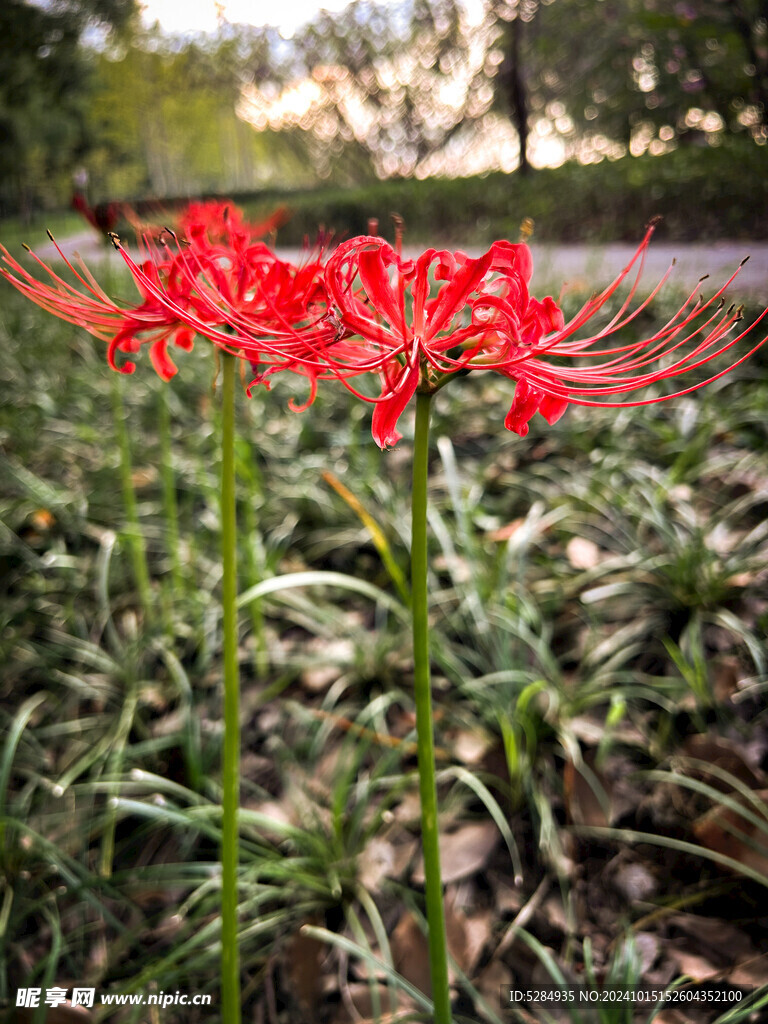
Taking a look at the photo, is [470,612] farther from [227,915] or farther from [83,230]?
[83,230]

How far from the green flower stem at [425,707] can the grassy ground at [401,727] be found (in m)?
0.26

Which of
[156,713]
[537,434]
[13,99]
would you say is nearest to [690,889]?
[156,713]

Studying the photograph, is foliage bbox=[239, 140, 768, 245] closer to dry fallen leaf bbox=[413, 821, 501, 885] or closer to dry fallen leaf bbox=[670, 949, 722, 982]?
dry fallen leaf bbox=[413, 821, 501, 885]

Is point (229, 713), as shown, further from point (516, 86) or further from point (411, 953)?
point (516, 86)

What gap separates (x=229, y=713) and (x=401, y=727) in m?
0.54

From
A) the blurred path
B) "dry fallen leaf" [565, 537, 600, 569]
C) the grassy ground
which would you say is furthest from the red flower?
"dry fallen leaf" [565, 537, 600, 569]

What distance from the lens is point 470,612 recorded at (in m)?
1.07

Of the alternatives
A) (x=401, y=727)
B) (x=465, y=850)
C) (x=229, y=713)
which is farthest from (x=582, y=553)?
(x=229, y=713)

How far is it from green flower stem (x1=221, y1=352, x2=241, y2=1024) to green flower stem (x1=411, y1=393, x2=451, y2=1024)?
0.54 feet

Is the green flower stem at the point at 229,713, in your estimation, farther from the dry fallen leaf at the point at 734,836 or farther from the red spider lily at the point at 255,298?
the dry fallen leaf at the point at 734,836

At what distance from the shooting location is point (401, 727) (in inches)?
39.0

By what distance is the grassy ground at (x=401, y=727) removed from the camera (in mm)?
708

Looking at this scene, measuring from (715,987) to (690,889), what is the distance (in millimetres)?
104

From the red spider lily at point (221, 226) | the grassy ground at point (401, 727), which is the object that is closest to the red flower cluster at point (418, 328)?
the red spider lily at point (221, 226)
